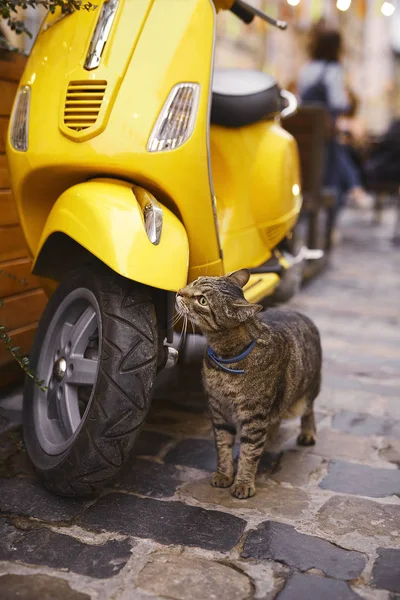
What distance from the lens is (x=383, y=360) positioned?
374cm

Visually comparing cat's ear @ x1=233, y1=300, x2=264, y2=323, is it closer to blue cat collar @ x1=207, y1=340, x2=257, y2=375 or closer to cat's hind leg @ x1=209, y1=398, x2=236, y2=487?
blue cat collar @ x1=207, y1=340, x2=257, y2=375

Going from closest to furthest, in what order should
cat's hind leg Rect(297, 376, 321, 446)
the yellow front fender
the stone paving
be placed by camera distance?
the stone paving, the yellow front fender, cat's hind leg Rect(297, 376, 321, 446)

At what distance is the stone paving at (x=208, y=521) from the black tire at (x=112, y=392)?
12 centimetres

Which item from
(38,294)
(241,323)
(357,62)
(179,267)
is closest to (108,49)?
(179,267)

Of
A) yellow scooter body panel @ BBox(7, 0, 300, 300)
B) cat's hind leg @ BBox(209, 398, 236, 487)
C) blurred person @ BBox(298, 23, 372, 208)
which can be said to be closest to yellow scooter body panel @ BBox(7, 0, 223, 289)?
yellow scooter body panel @ BBox(7, 0, 300, 300)

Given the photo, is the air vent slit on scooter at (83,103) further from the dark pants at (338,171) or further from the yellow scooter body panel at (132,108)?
the dark pants at (338,171)

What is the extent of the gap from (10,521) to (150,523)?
1.25ft

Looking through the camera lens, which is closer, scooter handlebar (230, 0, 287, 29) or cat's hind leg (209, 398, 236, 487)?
cat's hind leg (209, 398, 236, 487)

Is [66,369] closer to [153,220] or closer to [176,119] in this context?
[153,220]

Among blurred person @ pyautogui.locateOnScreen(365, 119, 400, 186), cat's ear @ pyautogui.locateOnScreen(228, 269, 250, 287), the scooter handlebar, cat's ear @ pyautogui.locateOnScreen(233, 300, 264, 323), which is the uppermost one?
the scooter handlebar

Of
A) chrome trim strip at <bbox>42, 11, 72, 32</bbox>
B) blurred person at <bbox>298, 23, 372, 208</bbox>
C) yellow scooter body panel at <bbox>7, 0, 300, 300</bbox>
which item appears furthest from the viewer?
blurred person at <bbox>298, 23, 372, 208</bbox>

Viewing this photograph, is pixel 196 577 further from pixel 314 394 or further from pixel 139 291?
pixel 314 394

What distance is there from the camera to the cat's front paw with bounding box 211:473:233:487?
2.20m

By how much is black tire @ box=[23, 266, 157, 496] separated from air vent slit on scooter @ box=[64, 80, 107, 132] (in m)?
0.44
